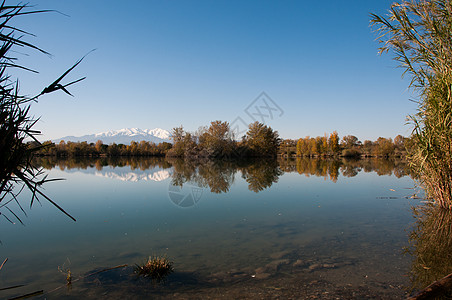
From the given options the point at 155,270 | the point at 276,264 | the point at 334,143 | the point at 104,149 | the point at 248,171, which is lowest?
the point at 276,264

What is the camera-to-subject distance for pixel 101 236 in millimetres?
7992

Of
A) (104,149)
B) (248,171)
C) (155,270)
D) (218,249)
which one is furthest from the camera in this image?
(104,149)

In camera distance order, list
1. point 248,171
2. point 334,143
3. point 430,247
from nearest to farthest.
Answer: point 430,247 < point 248,171 < point 334,143

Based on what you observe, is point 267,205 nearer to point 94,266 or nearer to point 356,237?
point 356,237

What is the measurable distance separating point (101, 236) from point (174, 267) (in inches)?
139

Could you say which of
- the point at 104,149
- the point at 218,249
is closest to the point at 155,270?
the point at 218,249

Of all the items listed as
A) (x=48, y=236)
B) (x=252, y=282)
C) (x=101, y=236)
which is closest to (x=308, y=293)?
(x=252, y=282)

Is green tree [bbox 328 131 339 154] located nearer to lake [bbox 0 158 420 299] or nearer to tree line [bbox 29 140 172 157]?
tree line [bbox 29 140 172 157]

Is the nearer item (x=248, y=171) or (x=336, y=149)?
(x=248, y=171)

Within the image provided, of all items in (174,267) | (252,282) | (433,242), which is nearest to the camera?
(252,282)

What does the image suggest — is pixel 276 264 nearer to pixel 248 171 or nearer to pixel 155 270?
pixel 155 270

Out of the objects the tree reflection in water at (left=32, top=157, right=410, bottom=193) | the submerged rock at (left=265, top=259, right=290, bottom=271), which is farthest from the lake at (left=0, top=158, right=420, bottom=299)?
the tree reflection in water at (left=32, top=157, right=410, bottom=193)

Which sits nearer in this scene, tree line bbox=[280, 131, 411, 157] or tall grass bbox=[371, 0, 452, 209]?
tall grass bbox=[371, 0, 452, 209]

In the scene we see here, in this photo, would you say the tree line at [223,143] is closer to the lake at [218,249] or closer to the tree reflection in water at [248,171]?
the tree reflection in water at [248,171]
